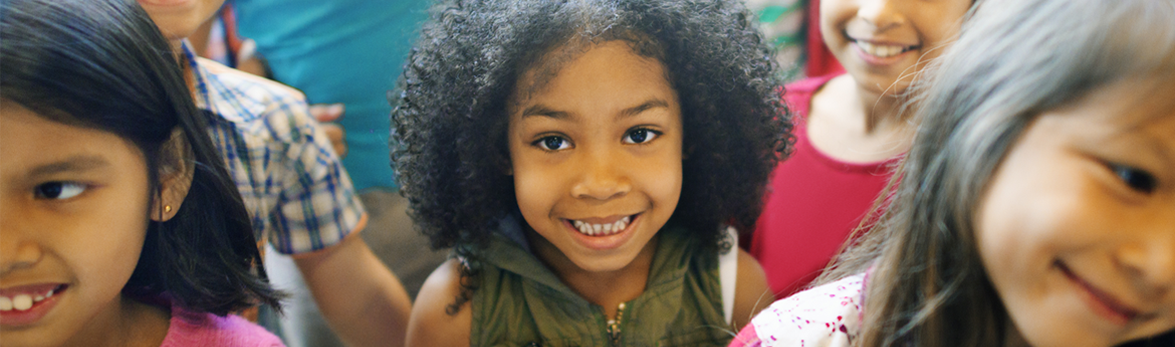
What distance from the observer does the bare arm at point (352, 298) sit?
118 cm

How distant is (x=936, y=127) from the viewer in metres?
0.77

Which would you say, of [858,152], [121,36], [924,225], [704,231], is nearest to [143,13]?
[121,36]

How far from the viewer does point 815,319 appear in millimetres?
873

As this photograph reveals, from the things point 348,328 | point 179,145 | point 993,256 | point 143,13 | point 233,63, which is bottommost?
point 993,256

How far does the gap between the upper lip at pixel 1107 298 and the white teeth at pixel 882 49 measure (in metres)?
0.54

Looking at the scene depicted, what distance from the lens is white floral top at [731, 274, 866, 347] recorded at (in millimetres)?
868

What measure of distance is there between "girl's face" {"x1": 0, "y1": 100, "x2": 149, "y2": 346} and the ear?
32 mm

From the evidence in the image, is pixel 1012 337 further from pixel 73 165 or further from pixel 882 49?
pixel 73 165

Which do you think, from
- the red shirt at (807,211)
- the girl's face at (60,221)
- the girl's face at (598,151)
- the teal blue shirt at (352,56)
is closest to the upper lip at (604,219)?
the girl's face at (598,151)

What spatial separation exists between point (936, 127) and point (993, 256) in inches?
5.9

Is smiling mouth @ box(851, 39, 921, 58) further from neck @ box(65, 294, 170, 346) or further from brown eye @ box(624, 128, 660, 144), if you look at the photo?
neck @ box(65, 294, 170, 346)

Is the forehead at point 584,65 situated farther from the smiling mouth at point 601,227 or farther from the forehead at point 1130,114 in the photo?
the forehead at point 1130,114

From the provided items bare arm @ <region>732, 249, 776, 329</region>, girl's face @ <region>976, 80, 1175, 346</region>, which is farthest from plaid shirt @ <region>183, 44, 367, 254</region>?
girl's face @ <region>976, 80, 1175, 346</region>

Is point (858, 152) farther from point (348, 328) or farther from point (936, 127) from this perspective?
point (348, 328)
